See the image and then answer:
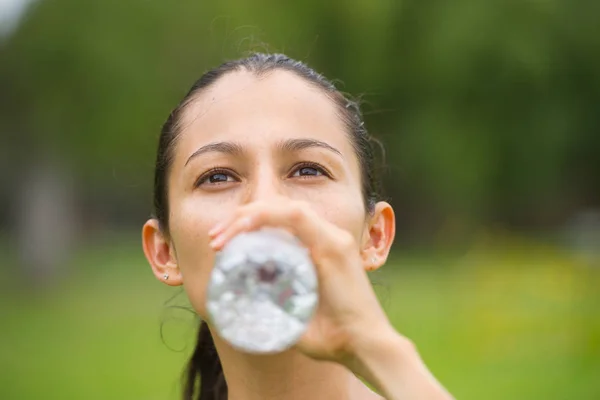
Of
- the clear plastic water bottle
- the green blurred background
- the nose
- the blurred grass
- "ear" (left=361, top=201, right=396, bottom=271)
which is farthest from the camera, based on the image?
the green blurred background

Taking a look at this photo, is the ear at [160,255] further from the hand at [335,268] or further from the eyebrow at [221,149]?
the hand at [335,268]

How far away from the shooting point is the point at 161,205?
2836mm

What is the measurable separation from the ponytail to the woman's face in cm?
80

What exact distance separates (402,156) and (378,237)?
46.2ft

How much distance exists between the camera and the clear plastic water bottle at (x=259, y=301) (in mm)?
1728

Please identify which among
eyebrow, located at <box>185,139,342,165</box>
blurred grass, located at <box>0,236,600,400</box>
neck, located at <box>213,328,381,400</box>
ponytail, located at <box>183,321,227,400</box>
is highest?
blurred grass, located at <box>0,236,600,400</box>

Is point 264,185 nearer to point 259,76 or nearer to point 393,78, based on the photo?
point 259,76

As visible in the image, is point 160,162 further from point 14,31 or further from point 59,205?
point 59,205

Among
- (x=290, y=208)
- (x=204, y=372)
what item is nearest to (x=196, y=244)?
(x=290, y=208)

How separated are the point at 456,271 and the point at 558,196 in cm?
563

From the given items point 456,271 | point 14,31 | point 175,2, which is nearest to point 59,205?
point 14,31

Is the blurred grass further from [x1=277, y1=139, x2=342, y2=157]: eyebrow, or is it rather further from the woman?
[x1=277, y1=139, x2=342, y2=157]: eyebrow

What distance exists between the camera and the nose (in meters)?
2.18

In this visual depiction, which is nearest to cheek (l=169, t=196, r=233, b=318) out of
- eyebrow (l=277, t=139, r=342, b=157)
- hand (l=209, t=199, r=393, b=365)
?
eyebrow (l=277, t=139, r=342, b=157)
